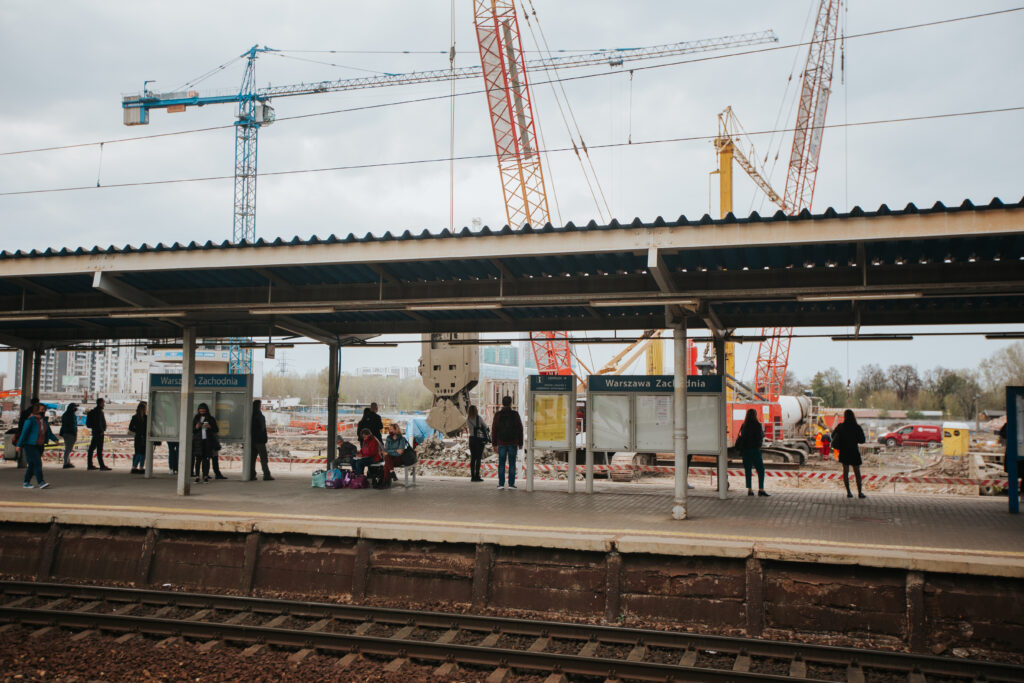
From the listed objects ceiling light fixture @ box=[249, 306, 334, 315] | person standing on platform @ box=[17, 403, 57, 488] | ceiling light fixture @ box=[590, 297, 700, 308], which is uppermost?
ceiling light fixture @ box=[249, 306, 334, 315]

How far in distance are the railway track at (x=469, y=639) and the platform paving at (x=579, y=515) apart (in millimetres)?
1027

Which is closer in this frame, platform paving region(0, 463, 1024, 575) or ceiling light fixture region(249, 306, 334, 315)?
platform paving region(0, 463, 1024, 575)

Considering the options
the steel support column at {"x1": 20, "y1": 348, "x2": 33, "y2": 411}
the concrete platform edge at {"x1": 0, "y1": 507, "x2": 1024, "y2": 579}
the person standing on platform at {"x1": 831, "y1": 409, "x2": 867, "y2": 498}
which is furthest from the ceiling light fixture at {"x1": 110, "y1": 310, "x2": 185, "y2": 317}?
the person standing on platform at {"x1": 831, "y1": 409, "x2": 867, "y2": 498}

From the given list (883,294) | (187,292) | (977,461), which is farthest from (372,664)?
(977,461)

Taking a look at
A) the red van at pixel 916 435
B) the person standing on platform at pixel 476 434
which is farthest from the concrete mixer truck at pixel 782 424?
the person standing on platform at pixel 476 434

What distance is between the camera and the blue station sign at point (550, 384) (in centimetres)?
1365

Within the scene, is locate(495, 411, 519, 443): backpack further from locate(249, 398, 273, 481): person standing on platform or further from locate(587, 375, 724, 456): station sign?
locate(249, 398, 273, 481): person standing on platform

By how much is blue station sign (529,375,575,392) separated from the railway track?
579 centimetres

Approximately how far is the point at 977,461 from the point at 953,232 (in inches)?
675

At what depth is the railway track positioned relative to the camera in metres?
7.00

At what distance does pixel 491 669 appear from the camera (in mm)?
7434

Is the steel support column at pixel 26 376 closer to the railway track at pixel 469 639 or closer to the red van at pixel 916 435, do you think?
the railway track at pixel 469 639

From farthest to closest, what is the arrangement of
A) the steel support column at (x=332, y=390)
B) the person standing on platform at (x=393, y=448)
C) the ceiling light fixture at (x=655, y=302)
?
the steel support column at (x=332, y=390)
the person standing on platform at (x=393, y=448)
the ceiling light fixture at (x=655, y=302)

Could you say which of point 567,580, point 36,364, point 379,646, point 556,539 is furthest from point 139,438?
point 567,580
